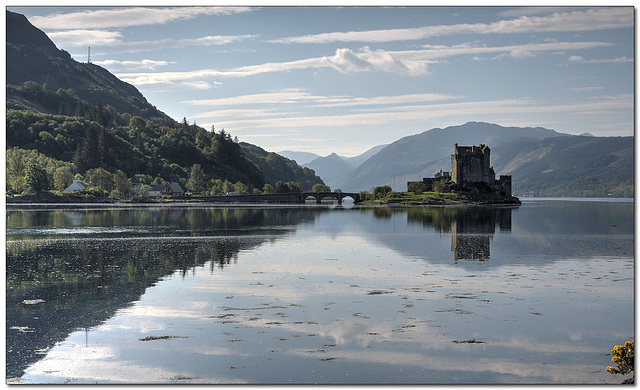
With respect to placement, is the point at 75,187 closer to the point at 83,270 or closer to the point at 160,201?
the point at 160,201

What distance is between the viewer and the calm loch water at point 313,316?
61.0 feet

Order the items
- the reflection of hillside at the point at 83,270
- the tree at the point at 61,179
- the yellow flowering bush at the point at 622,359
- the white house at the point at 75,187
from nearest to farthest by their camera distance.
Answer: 1. the yellow flowering bush at the point at 622,359
2. the reflection of hillside at the point at 83,270
3. the tree at the point at 61,179
4. the white house at the point at 75,187

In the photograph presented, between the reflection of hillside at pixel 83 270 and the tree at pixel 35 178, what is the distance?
8868 cm

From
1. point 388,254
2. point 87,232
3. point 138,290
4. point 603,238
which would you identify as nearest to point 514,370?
point 138,290

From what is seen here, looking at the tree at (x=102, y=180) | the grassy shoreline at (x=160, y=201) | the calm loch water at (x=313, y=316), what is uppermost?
the tree at (x=102, y=180)

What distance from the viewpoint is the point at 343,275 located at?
120 ft

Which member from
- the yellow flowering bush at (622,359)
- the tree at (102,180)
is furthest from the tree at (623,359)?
A: the tree at (102,180)

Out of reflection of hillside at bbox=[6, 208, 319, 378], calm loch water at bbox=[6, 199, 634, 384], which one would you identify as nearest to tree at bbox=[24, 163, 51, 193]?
reflection of hillside at bbox=[6, 208, 319, 378]

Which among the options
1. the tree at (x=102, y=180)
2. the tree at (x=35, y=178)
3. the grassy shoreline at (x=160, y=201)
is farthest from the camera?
the tree at (x=102, y=180)

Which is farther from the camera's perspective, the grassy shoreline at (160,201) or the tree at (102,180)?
the tree at (102,180)

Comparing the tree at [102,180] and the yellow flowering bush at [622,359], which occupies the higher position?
the tree at [102,180]

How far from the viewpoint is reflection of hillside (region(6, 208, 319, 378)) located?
74.9ft

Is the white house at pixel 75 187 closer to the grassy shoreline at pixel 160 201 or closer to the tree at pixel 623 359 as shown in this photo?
the grassy shoreline at pixel 160 201

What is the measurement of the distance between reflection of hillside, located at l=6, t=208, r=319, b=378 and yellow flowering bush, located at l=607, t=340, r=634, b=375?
16193mm
